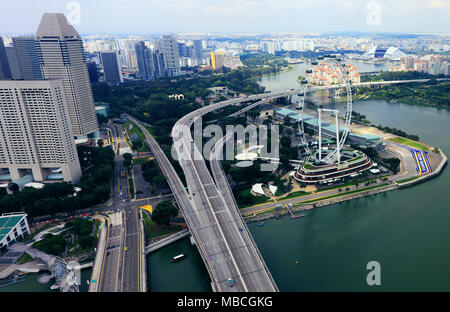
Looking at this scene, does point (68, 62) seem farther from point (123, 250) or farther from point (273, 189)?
point (273, 189)

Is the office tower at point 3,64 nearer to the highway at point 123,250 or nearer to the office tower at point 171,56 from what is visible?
the office tower at point 171,56

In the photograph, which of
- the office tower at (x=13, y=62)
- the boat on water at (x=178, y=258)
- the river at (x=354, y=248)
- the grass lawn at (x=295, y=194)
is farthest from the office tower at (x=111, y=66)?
the boat on water at (x=178, y=258)

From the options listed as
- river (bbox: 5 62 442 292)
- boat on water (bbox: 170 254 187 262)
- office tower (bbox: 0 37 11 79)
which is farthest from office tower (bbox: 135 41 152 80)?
boat on water (bbox: 170 254 187 262)

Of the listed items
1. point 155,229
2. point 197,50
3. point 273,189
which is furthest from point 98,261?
point 197,50

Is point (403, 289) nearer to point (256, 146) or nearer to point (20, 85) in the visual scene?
point (256, 146)

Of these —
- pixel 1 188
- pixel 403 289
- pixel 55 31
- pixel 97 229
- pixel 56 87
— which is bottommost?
pixel 403 289

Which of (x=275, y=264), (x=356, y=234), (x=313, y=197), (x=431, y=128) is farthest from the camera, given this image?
(x=431, y=128)

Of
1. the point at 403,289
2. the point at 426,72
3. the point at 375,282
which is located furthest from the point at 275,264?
the point at 426,72
